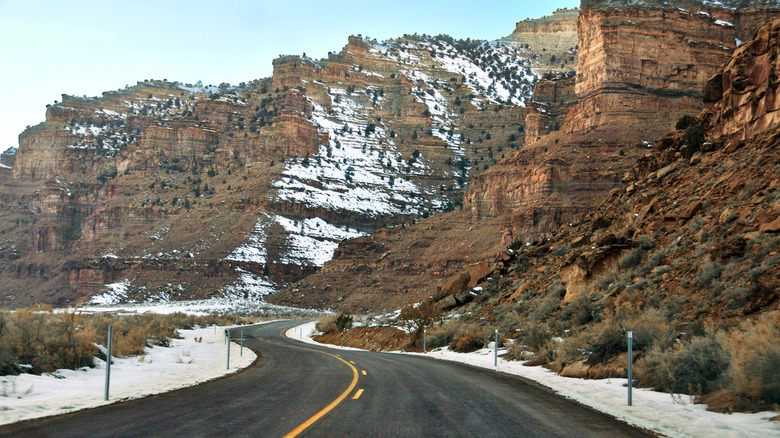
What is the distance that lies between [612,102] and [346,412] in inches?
2830

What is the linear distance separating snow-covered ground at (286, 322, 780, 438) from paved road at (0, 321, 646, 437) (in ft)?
1.46

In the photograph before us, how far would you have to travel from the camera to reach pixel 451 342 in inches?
1037

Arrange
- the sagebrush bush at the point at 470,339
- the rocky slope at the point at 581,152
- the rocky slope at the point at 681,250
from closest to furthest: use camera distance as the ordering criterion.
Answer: the rocky slope at the point at 681,250 → the sagebrush bush at the point at 470,339 → the rocky slope at the point at 581,152

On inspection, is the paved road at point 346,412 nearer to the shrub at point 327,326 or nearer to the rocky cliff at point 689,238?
the rocky cliff at point 689,238

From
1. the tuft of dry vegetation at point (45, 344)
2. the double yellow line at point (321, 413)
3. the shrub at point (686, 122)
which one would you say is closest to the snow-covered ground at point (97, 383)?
the tuft of dry vegetation at point (45, 344)

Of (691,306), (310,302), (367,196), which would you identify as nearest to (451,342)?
(691,306)

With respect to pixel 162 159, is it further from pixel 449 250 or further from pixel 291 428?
pixel 291 428

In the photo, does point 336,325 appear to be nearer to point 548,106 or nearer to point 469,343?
point 469,343

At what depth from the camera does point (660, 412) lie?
9.63 meters

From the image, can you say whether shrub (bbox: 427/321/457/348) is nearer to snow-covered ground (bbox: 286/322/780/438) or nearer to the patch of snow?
snow-covered ground (bbox: 286/322/780/438)

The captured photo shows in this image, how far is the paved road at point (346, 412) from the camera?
319 inches

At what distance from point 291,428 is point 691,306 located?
1044 cm

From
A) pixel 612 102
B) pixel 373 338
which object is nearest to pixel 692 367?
pixel 373 338

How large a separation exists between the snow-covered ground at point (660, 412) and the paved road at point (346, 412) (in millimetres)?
444
